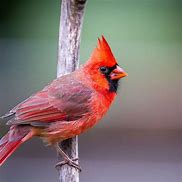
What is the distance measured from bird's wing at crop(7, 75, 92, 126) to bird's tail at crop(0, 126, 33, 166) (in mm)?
88

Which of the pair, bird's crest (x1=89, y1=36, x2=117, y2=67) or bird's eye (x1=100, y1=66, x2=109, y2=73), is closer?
bird's crest (x1=89, y1=36, x2=117, y2=67)

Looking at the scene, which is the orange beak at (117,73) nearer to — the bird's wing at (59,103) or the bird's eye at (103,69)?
the bird's eye at (103,69)

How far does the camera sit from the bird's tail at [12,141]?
146 inches

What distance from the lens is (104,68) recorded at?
3871 millimetres

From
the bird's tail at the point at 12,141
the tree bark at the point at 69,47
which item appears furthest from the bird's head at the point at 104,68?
the bird's tail at the point at 12,141

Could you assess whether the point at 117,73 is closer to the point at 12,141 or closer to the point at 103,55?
the point at 103,55

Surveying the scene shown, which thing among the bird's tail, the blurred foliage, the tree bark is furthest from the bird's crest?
the blurred foliage

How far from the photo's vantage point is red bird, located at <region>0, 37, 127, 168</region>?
3.73m

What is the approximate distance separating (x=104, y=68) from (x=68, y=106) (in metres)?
0.28

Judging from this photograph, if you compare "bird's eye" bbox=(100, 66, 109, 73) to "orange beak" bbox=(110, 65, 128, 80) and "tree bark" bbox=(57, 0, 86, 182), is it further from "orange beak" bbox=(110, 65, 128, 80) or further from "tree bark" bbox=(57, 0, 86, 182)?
"tree bark" bbox=(57, 0, 86, 182)

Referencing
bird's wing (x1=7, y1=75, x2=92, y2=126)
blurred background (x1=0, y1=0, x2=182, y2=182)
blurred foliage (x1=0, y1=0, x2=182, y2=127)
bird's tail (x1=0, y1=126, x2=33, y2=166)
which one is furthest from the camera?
blurred foliage (x1=0, y1=0, x2=182, y2=127)

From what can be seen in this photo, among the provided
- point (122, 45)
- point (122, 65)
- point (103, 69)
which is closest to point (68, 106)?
point (103, 69)

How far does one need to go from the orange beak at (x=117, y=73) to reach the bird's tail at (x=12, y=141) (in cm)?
55

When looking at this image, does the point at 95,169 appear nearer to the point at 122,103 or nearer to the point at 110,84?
the point at 122,103
